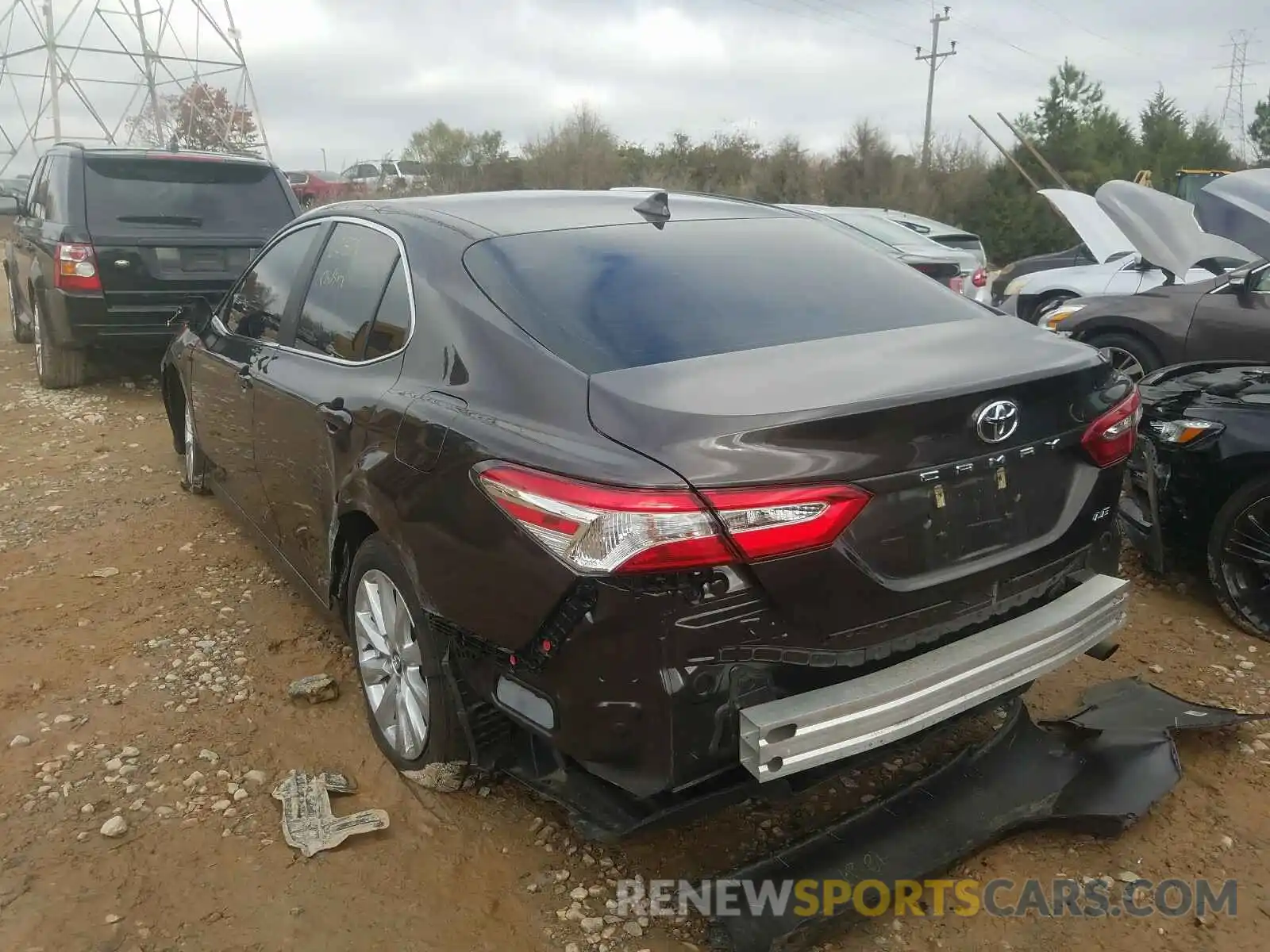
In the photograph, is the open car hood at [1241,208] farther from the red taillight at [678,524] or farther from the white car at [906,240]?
the white car at [906,240]

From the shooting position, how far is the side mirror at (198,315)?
15.2ft

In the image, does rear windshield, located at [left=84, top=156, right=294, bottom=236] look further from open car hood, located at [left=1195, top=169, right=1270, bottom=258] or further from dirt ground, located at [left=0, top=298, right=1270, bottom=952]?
open car hood, located at [left=1195, top=169, right=1270, bottom=258]

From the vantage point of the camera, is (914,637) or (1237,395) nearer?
(914,637)

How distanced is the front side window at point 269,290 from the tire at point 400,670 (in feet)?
3.99

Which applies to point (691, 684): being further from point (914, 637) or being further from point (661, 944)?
point (661, 944)

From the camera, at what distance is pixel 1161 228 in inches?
218

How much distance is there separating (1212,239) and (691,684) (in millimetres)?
5032

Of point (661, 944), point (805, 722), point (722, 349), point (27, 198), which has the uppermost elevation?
point (27, 198)

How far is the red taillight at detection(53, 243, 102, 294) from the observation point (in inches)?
285

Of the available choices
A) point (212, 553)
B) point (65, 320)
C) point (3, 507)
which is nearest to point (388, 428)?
point (212, 553)

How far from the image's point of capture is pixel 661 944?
2.38 meters

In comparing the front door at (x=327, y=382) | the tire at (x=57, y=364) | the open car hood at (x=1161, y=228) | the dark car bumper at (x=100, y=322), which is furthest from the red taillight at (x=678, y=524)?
the tire at (x=57, y=364)

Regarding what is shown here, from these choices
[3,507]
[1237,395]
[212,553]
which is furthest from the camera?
[3,507]

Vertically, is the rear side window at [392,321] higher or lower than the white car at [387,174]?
lower
